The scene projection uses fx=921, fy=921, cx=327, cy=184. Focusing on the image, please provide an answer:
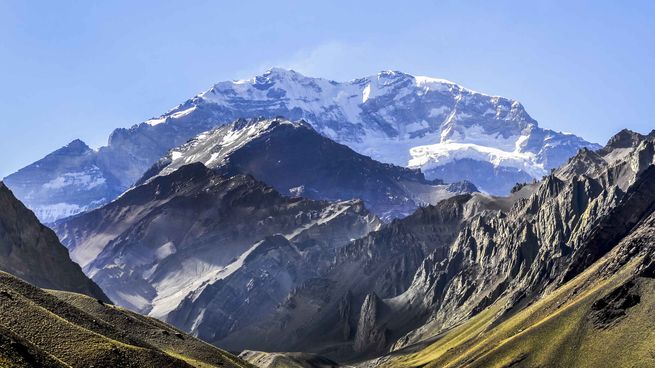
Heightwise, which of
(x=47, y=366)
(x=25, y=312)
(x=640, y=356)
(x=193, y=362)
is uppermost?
(x=25, y=312)

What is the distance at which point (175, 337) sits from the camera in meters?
181

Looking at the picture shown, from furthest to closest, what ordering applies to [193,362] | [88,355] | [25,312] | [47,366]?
[193,362] → [25,312] → [88,355] → [47,366]

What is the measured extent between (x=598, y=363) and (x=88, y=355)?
113 meters

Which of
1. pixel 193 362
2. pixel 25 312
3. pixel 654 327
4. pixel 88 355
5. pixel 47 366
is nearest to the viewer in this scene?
pixel 47 366

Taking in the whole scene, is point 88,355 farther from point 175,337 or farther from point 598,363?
point 598,363

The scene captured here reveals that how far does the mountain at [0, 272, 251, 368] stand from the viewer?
10500 centimetres

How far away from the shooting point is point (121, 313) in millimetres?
175375

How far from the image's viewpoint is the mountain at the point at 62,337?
344ft

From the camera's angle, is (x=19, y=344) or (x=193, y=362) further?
(x=193, y=362)

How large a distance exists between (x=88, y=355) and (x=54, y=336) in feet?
23.0

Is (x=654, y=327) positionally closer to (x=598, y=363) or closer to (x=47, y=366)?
(x=598, y=363)

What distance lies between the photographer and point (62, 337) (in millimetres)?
123438

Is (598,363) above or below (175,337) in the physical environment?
below

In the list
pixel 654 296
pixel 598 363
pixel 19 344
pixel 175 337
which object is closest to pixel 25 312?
pixel 19 344
